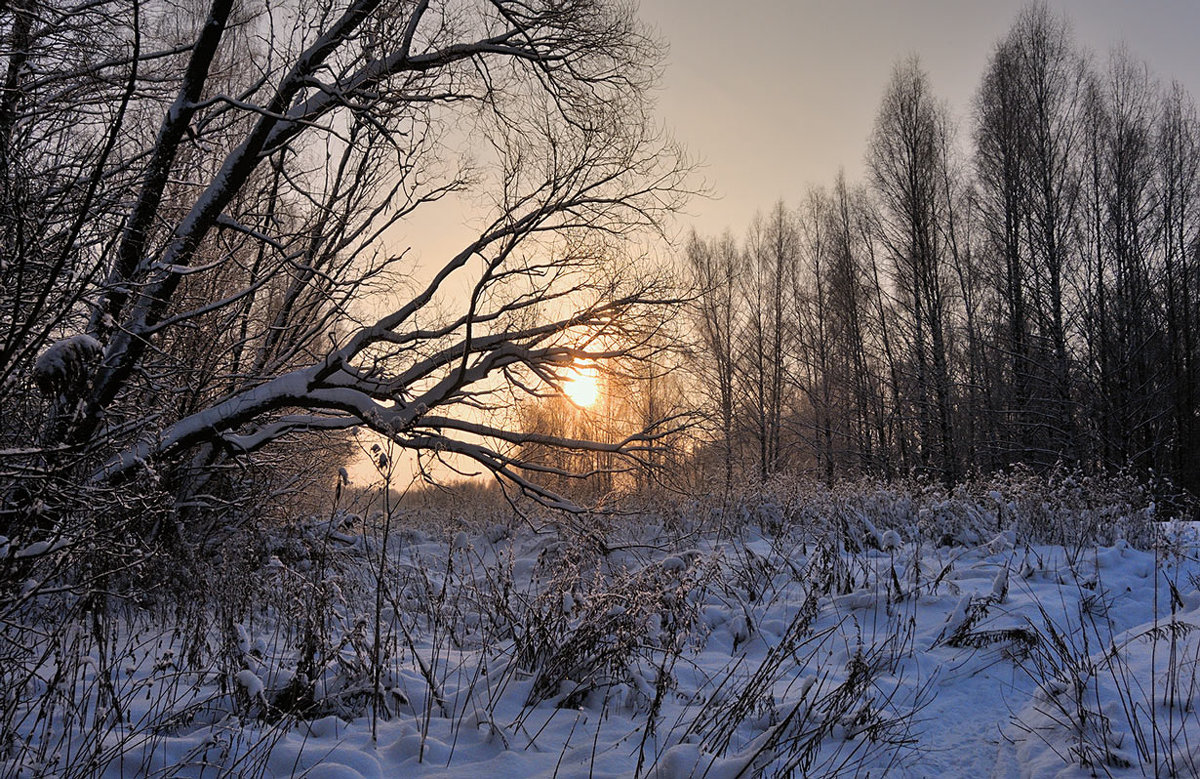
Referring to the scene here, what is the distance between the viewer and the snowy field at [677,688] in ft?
7.68

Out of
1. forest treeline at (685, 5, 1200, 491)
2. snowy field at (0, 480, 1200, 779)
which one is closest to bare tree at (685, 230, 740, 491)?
forest treeline at (685, 5, 1200, 491)

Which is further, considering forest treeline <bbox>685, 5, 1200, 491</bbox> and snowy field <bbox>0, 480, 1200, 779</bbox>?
forest treeline <bbox>685, 5, 1200, 491</bbox>

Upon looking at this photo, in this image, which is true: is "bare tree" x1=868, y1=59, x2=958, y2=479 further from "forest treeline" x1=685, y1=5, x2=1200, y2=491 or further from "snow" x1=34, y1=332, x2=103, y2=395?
"snow" x1=34, y1=332, x2=103, y2=395

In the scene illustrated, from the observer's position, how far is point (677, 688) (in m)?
3.26

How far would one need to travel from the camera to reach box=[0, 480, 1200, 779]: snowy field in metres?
2.34

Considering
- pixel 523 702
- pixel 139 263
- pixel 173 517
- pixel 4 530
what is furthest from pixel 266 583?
pixel 523 702

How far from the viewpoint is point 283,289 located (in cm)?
911

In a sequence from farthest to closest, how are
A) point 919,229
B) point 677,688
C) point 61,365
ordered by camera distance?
point 919,229 → point 677,688 → point 61,365

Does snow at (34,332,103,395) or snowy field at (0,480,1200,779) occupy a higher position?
snow at (34,332,103,395)

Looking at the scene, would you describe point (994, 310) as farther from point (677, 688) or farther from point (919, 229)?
point (677, 688)

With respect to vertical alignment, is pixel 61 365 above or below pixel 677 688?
above

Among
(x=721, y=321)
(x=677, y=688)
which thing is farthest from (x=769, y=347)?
(x=677, y=688)

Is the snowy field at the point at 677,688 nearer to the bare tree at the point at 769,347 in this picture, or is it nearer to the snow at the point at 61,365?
the snow at the point at 61,365

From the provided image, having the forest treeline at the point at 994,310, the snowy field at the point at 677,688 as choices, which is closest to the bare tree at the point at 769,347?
the forest treeline at the point at 994,310
